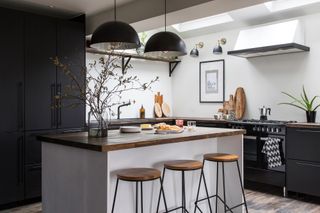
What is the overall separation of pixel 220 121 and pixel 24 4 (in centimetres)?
327

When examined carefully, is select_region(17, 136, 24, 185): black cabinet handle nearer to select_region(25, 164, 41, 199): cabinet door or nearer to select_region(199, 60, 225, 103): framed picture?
select_region(25, 164, 41, 199): cabinet door

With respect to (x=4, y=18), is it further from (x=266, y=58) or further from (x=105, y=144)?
(x=266, y=58)

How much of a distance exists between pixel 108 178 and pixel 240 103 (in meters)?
3.45

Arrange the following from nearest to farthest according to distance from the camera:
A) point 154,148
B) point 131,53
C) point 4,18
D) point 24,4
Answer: point 154,148
point 4,18
point 24,4
point 131,53

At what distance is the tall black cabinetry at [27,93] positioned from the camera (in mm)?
3951

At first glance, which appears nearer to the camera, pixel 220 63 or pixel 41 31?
pixel 41 31

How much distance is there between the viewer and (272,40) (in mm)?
4695

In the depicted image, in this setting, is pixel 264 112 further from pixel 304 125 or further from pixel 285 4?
pixel 285 4

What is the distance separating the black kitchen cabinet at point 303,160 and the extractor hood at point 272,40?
117 centimetres

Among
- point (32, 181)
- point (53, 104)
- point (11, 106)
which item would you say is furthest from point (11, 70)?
point (32, 181)

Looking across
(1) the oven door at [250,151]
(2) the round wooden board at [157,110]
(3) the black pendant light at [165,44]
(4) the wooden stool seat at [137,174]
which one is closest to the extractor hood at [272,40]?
(1) the oven door at [250,151]

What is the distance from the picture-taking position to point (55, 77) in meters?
4.39

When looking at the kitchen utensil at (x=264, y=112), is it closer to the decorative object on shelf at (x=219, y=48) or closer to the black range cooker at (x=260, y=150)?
the black range cooker at (x=260, y=150)

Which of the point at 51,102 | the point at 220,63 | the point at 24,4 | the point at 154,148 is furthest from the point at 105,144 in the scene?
the point at 220,63
